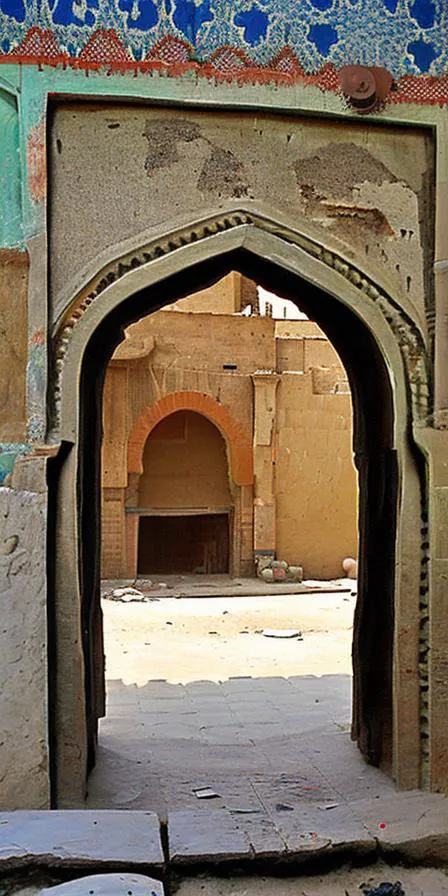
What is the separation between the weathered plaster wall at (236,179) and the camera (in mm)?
3895

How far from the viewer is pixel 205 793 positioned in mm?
4188

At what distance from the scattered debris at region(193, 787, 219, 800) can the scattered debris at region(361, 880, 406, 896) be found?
1.01 metres

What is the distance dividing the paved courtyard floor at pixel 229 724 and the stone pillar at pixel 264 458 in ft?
16.9

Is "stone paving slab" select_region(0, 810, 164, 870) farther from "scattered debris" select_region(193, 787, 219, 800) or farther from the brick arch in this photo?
the brick arch

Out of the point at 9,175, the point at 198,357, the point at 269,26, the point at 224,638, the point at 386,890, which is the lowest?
the point at 224,638

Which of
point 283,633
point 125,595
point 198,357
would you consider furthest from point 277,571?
point 283,633

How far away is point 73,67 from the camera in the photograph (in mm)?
3834

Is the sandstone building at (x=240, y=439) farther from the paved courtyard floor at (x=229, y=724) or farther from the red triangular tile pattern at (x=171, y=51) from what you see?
the red triangular tile pattern at (x=171, y=51)

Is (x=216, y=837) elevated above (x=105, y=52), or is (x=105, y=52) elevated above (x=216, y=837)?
(x=105, y=52)

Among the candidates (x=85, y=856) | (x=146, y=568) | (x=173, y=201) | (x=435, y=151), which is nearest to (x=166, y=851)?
(x=85, y=856)

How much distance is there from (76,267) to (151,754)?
2.75 metres

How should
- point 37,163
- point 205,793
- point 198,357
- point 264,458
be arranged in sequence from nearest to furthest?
point 37,163 < point 205,793 < point 198,357 < point 264,458

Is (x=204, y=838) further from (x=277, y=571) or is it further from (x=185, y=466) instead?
(x=185, y=466)

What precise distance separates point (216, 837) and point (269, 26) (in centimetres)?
366
